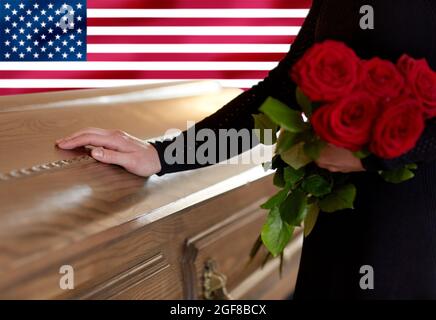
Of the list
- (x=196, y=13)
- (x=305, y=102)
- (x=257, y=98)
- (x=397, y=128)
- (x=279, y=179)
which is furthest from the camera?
(x=196, y=13)

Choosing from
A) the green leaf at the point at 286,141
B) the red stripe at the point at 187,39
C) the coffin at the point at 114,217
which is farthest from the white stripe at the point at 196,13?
the green leaf at the point at 286,141

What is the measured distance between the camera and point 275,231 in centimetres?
128

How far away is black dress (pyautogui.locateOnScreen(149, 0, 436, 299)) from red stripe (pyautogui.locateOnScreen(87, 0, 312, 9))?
1.88m

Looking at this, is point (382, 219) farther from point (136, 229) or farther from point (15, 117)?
point (15, 117)

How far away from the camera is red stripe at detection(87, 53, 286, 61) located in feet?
10.2

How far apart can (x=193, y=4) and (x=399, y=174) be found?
2319 mm

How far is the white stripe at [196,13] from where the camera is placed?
9.93 ft

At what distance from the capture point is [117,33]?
309 centimetres

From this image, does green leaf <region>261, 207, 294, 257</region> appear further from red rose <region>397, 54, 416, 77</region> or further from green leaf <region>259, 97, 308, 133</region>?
red rose <region>397, 54, 416, 77</region>

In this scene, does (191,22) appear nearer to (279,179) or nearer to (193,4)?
(193,4)

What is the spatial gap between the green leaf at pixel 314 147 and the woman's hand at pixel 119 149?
1.54 feet

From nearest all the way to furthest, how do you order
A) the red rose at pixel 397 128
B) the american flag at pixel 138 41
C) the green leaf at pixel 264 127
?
the red rose at pixel 397 128 < the green leaf at pixel 264 127 < the american flag at pixel 138 41

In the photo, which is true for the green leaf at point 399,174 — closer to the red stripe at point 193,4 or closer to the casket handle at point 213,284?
the casket handle at point 213,284

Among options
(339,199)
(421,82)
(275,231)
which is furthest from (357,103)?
(275,231)
